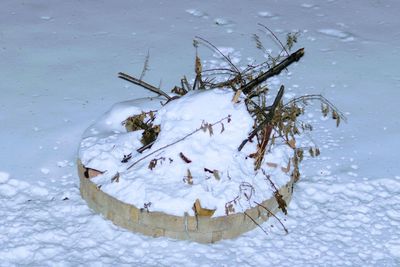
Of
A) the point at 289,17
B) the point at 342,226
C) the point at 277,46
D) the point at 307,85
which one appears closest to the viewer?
the point at 342,226

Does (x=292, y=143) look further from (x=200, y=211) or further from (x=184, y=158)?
(x=200, y=211)

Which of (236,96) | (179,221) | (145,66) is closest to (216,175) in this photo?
(179,221)

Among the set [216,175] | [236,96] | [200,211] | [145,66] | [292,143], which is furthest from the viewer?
[145,66]

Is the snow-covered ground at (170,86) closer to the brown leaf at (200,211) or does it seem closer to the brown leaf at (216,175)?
the brown leaf at (200,211)

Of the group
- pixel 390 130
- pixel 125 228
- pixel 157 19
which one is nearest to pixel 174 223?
pixel 125 228

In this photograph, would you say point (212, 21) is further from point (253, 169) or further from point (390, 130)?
point (253, 169)

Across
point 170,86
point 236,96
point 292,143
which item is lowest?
point 170,86
